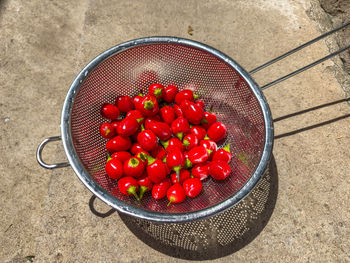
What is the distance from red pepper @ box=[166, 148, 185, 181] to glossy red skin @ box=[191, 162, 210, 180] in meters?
0.14

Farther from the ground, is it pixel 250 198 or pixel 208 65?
pixel 208 65

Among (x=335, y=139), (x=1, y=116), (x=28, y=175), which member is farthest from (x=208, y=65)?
(x=1, y=116)

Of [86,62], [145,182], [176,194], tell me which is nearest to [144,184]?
[145,182]

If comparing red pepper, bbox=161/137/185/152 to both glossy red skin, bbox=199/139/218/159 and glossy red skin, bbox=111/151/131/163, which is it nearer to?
glossy red skin, bbox=199/139/218/159

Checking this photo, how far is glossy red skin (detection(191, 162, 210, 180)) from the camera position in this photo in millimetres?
1995

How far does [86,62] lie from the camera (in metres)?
2.82

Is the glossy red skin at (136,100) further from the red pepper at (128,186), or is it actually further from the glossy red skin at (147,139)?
the red pepper at (128,186)

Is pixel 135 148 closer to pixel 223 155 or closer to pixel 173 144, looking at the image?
pixel 173 144

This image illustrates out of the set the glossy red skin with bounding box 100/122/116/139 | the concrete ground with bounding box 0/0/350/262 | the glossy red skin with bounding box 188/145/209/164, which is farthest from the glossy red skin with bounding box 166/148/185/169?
the concrete ground with bounding box 0/0/350/262

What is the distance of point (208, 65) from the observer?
223cm

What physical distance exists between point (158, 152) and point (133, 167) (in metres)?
0.25

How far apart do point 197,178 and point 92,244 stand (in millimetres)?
904

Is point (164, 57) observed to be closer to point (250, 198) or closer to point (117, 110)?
point (117, 110)

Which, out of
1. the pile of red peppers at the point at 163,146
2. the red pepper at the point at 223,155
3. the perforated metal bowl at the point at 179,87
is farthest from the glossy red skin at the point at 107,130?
the red pepper at the point at 223,155
